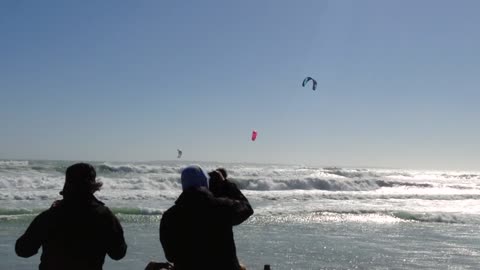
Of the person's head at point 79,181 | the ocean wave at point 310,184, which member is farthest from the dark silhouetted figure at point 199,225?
the ocean wave at point 310,184

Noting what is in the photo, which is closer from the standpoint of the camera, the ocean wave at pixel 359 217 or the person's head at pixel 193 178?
the person's head at pixel 193 178

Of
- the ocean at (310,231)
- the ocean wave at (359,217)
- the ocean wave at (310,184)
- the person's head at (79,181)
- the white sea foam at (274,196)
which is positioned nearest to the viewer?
the person's head at (79,181)

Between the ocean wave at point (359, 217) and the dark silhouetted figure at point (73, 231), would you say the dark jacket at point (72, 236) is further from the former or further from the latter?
the ocean wave at point (359, 217)

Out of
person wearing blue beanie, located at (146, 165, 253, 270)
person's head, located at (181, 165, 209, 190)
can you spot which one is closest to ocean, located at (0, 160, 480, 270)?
person wearing blue beanie, located at (146, 165, 253, 270)

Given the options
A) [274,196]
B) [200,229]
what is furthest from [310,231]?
[200,229]

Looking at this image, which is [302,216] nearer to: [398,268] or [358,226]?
[358,226]

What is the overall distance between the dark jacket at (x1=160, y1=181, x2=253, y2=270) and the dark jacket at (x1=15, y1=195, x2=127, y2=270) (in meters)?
0.33

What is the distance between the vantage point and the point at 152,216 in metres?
16.5

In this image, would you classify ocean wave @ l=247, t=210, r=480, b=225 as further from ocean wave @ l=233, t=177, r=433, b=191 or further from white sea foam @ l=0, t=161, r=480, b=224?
ocean wave @ l=233, t=177, r=433, b=191

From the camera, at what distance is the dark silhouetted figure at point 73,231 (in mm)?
3064

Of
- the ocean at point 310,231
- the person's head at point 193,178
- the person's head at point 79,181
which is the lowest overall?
the ocean at point 310,231

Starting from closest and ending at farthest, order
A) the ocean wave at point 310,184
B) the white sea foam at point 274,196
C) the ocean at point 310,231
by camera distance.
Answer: the ocean at point 310,231, the white sea foam at point 274,196, the ocean wave at point 310,184

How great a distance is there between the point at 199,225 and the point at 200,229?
0.08 feet

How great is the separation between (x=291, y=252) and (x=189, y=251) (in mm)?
7966
